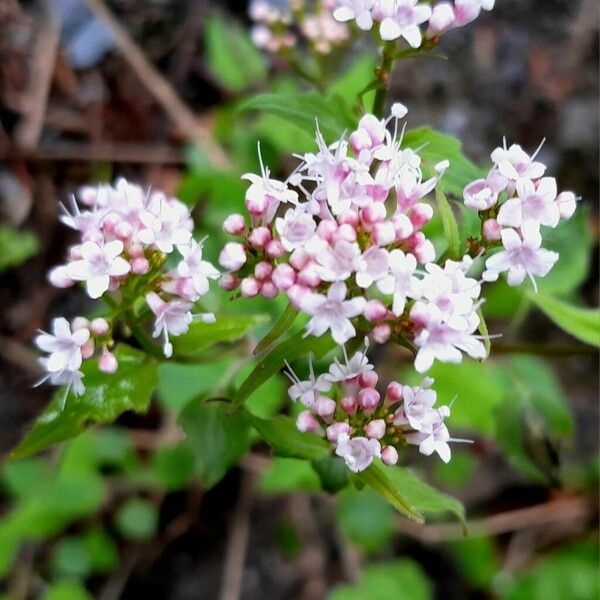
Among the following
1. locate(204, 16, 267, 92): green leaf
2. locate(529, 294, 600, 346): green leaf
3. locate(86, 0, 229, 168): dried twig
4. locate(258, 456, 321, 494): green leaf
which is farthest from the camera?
locate(86, 0, 229, 168): dried twig

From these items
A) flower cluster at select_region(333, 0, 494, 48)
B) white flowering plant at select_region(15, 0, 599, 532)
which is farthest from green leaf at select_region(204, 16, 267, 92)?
flower cluster at select_region(333, 0, 494, 48)

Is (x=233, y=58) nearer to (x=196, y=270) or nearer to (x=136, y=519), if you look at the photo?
(x=136, y=519)

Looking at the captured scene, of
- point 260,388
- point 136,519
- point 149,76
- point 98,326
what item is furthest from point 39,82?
point 98,326

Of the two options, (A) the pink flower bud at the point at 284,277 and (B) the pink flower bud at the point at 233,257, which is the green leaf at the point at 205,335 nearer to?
(B) the pink flower bud at the point at 233,257

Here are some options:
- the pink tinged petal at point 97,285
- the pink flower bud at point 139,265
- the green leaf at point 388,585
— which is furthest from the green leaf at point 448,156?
the green leaf at point 388,585

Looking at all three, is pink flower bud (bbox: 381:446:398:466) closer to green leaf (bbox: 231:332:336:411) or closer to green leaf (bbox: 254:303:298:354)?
green leaf (bbox: 231:332:336:411)

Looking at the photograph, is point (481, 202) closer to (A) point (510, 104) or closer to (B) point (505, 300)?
(B) point (505, 300)
